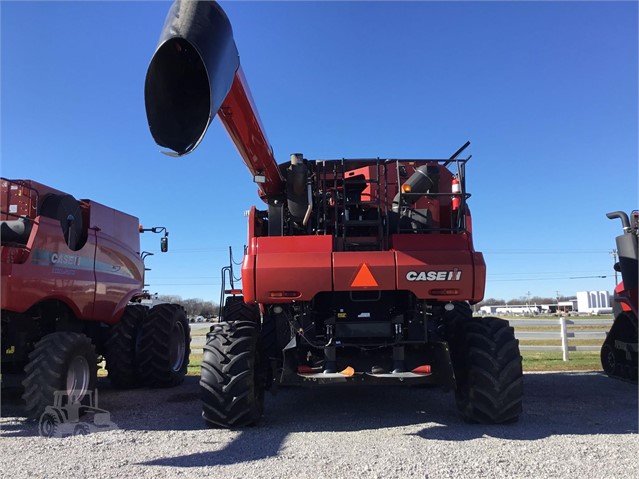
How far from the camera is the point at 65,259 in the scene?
700 cm

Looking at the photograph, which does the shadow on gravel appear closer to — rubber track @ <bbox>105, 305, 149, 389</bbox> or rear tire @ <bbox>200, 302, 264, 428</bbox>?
rear tire @ <bbox>200, 302, 264, 428</bbox>

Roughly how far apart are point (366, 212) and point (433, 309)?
149cm

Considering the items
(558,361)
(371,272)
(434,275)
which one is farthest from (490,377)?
(558,361)

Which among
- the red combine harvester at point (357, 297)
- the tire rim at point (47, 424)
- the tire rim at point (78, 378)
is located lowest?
the tire rim at point (47, 424)

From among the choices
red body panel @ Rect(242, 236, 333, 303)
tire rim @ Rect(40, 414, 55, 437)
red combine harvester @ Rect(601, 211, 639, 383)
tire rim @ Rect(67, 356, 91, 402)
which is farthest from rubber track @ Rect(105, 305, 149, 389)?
red combine harvester @ Rect(601, 211, 639, 383)

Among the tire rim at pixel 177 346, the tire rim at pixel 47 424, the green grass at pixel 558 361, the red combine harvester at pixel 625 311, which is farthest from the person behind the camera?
the green grass at pixel 558 361

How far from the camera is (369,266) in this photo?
5.59 metres

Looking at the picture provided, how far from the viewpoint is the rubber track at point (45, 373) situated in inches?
230

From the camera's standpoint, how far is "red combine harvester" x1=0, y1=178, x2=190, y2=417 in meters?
6.02

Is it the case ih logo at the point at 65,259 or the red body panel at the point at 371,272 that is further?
the case ih logo at the point at 65,259

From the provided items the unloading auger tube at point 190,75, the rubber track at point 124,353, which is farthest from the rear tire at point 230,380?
the rubber track at point 124,353

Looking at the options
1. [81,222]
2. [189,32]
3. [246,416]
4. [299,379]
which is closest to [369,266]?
[299,379]

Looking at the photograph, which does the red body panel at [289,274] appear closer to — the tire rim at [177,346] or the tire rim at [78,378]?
Result: the tire rim at [78,378]

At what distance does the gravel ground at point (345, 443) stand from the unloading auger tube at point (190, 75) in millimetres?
2792
